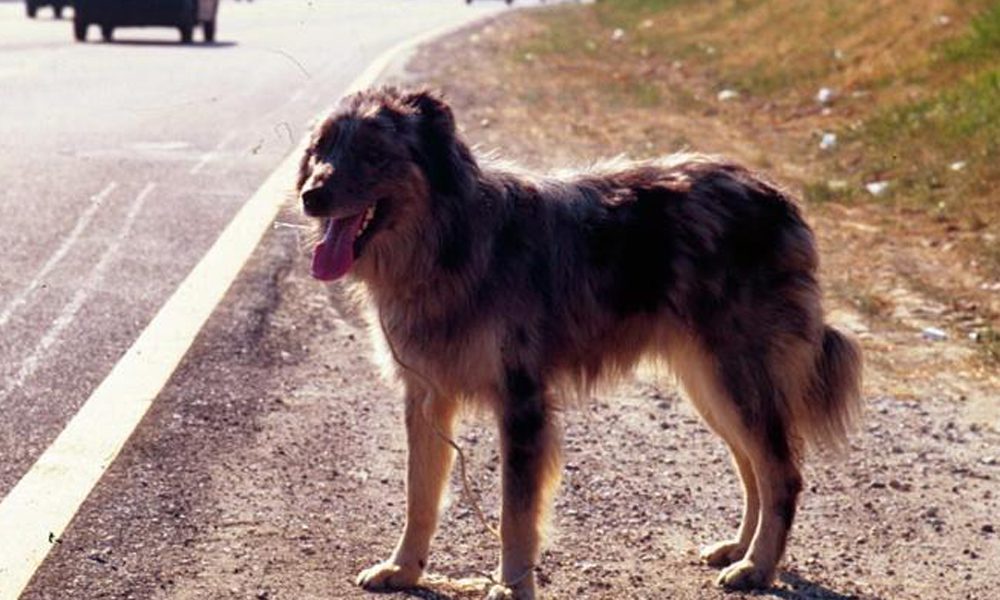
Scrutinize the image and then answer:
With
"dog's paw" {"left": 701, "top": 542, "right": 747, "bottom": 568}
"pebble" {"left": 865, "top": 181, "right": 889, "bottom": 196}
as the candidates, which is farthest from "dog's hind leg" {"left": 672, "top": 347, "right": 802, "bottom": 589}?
"pebble" {"left": 865, "top": 181, "right": 889, "bottom": 196}

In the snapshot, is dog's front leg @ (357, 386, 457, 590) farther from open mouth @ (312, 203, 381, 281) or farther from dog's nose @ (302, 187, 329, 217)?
dog's nose @ (302, 187, 329, 217)

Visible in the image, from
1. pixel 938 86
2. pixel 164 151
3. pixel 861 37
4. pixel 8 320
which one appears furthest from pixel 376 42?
pixel 8 320

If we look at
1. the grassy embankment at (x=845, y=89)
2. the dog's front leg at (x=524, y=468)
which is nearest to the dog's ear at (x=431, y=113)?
the dog's front leg at (x=524, y=468)

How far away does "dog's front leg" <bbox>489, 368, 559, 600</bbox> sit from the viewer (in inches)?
223

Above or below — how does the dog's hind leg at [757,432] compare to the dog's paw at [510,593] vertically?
above

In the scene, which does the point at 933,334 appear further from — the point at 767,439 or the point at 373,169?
the point at 373,169

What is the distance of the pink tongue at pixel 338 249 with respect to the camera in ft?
18.2

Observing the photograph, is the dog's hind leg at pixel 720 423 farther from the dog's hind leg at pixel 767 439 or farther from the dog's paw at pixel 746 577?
the dog's paw at pixel 746 577

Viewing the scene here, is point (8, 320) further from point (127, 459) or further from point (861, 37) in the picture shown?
point (861, 37)

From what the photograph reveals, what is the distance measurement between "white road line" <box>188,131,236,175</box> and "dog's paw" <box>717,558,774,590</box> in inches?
328

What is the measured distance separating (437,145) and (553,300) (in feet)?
1.86

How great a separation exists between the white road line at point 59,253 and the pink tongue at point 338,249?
3.41 m

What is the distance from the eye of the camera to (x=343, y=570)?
5.77 meters

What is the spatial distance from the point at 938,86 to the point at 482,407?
13973mm
